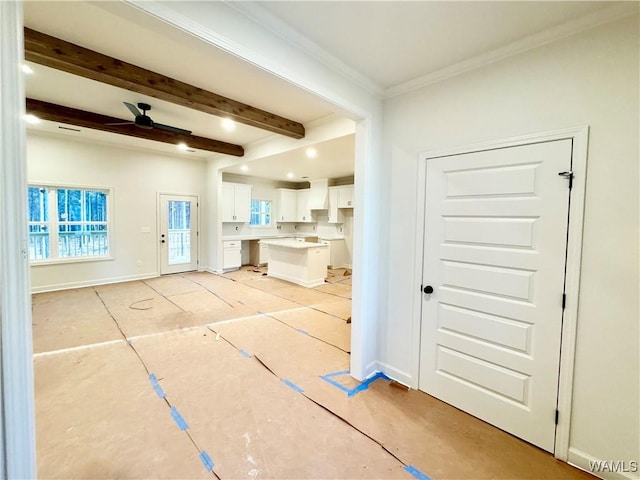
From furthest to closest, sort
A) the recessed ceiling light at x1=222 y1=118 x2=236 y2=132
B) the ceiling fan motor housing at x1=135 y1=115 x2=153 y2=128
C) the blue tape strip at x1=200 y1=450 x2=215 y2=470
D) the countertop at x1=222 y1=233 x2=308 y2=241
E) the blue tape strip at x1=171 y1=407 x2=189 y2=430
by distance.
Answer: the countertop at x1=222 y1=233 x2=308 y2=241
the recessed ceiling light at x1=222 y1=118 x2=236 y2=132
the ceiling fan motor housing at x1=135 y1=115 x2=153 y2=128
the blue tape strip at x1=171 y1=407 x2=189 y2=430
the blue tape strip at x1=200 y1=450 x2=215 y2=470

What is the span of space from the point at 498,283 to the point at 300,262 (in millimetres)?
4670

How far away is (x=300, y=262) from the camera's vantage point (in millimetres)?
6398

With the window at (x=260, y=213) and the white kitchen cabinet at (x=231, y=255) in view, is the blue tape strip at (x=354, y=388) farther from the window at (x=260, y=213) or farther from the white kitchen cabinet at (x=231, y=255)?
the window at (x=260, y=213)

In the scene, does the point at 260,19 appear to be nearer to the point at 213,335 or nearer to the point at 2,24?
the point at 2,24

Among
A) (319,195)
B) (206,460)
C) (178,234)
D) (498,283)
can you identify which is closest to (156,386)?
(206,460)

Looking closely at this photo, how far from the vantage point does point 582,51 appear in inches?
69.1

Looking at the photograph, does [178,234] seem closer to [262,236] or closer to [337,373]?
[262,236]

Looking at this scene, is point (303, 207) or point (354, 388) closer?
point (354, 388)

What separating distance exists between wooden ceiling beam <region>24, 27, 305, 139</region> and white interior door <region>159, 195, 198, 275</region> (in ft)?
13.8

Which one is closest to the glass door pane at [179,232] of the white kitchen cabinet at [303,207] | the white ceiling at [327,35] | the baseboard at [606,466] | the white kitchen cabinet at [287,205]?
the white kitchen cabinet at [287,205]

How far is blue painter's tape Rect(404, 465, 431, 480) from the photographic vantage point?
169 cm

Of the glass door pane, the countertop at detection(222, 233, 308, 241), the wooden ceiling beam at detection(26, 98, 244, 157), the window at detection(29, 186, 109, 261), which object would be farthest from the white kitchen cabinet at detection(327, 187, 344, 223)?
the window at detection(29, 186, 109, 261)

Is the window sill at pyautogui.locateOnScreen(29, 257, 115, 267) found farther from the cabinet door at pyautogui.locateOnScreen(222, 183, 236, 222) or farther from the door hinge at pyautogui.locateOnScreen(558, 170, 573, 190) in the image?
the door hinge at pyautogui.locateOnScreen(558, 170, 573, 190)

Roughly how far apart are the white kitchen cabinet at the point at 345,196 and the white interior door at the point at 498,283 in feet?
18.6
